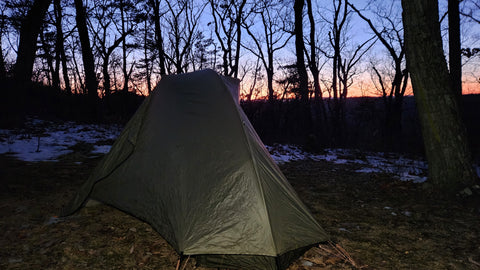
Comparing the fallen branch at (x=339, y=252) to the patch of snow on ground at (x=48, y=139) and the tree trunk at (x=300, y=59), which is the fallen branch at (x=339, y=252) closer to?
the patch of snow on ground at (x=48, y=139)

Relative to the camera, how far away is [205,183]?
293cm

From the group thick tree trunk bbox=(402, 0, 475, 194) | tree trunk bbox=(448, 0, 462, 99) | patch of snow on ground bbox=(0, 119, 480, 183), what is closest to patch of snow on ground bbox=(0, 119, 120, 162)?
patch of snow on ground bbox=(0, 119, 480, 183)

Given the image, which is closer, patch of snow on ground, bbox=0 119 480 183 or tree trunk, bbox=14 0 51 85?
Answer: patch of snow on ground, bbox=0 119 480 183

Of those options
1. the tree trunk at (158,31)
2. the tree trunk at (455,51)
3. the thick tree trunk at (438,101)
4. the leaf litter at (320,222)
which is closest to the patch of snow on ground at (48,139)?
the leaf litter at (320,222)

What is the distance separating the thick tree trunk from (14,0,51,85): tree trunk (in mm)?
11958

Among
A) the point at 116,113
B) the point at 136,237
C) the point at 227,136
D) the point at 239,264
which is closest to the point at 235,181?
the point at 227,136

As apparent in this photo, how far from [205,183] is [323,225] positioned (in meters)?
2.14

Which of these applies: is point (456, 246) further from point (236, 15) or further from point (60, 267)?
point (236, 15)

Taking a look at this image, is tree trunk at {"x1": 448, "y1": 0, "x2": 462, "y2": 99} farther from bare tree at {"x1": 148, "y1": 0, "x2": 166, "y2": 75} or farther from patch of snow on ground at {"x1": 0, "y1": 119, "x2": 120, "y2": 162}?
bare tree at {"x1": 148, "y1": 0, "x2": 166, "y2": 75}

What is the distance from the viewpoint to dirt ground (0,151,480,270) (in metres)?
2.92

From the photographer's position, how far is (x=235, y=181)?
2.88 meters

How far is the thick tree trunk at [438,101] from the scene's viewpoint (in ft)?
15.8

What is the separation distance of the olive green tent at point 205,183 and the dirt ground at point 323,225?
369 mm

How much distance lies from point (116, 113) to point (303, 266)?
16586 millimetres
